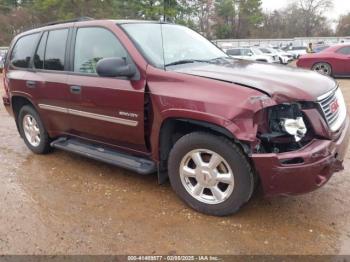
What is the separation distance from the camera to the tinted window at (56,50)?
15.6ft

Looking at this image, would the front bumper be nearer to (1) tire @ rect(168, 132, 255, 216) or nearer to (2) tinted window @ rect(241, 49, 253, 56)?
(1) tire @ rect(168, 132, 255, 216)

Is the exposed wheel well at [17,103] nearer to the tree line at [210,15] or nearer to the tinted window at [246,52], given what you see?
the tinted window at [246,52]

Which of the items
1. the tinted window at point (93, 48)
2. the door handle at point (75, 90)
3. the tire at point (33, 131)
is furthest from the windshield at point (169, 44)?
→ the tire at point (33, 131)

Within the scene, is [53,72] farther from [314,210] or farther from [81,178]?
[314,210]

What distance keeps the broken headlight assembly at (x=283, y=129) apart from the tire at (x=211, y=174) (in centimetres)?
26

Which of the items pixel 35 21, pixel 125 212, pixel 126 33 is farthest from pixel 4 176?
pixel 35 21

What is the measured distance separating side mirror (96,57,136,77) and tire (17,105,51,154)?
2.04 meters

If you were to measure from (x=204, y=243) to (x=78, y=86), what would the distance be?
2.29 meters

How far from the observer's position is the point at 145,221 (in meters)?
3.63

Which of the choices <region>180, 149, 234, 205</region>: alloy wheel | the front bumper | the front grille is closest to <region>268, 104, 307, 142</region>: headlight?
the front bumper

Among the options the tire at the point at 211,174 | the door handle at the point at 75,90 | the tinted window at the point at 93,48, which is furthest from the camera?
the door handle at the point at 75,90

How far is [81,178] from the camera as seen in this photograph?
471cm

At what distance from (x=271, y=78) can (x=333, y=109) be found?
0.67 metres

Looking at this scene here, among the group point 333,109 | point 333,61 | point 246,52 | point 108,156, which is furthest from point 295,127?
point 246,52
